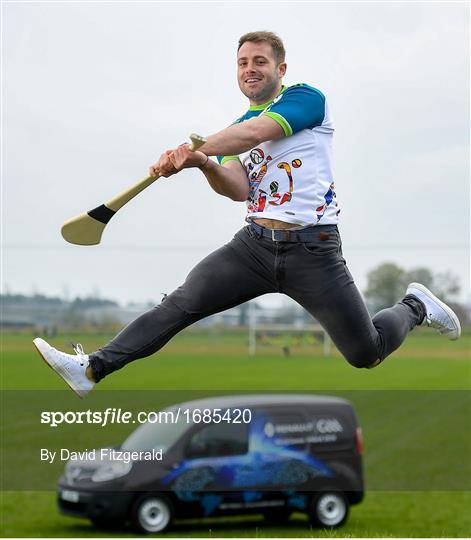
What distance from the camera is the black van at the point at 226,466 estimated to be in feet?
81.5

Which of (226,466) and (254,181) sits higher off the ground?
(254,181)

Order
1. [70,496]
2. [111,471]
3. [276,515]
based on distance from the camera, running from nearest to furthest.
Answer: [111,471]
[70,496]
[276,515]

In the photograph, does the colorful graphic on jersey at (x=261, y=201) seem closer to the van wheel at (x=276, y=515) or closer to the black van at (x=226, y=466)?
the black van at (x=226, y=466)

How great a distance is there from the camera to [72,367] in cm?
615

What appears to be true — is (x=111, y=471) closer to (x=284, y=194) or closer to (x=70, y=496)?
(x=70, y=496)

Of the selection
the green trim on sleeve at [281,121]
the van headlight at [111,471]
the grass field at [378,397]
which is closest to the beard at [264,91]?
the green trim on sleeve at [281,121]

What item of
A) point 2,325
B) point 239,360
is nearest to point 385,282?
point 2,325

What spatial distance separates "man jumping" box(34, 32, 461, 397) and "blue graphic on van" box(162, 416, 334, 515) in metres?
18.7

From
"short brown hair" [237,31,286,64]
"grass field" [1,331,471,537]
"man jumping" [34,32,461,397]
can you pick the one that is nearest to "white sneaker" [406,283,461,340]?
"man jumping" [34,32,461,397]

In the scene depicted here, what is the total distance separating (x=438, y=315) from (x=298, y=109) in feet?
6.06

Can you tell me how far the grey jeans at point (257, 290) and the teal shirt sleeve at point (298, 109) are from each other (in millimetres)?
585

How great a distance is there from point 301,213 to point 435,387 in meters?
72.1

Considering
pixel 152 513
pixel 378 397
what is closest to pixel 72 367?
pixel 152 513

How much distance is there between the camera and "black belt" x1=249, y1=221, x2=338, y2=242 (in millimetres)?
6074
